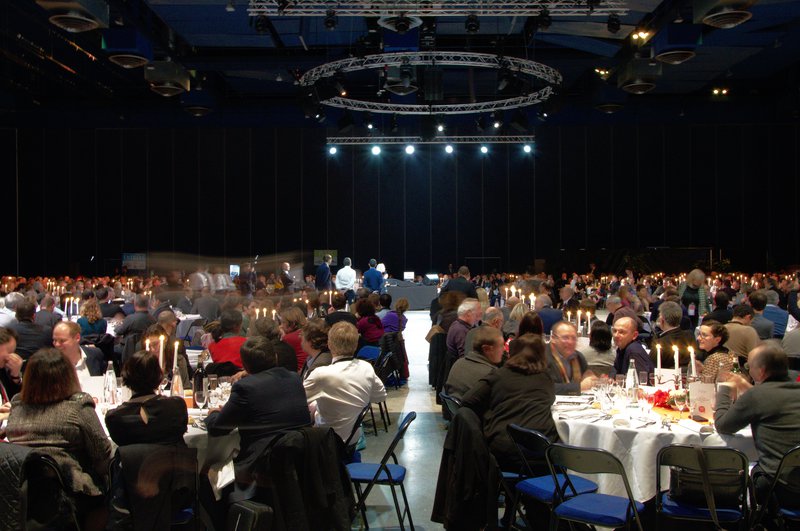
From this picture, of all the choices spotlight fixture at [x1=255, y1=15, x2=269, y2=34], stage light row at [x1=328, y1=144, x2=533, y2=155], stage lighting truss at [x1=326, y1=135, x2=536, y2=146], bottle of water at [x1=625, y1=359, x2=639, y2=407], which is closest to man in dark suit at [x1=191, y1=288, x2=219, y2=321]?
spotlight fixture at [x1=255, y1=15, x2=269, y2=34]

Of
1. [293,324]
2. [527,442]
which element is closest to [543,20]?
[293,324]

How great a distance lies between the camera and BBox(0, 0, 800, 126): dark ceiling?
12906mm

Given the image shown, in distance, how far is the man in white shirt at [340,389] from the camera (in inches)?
184

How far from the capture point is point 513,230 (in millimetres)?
24781

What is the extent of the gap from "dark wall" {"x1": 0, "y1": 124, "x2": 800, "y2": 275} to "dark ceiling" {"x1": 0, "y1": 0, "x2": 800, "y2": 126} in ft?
5.69

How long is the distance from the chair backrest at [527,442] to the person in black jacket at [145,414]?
5.49ft

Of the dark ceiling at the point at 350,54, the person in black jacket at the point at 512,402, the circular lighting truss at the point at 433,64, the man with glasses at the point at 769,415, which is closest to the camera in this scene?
the man with glasses at the point at 769,415

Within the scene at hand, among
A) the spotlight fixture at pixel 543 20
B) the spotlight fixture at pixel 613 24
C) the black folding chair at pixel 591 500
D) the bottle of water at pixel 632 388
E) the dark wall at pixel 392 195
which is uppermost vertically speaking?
the spotlight fixture at pixel 613 24

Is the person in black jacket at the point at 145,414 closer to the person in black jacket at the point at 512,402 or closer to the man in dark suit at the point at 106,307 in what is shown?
the person in black jacket at the point at 512,402

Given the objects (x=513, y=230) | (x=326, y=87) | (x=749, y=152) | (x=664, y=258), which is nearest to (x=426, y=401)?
(x=326, y=87)

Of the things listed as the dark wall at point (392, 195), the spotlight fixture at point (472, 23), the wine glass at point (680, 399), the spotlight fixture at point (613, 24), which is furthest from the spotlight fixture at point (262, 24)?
the dark wall at point (392, 195)

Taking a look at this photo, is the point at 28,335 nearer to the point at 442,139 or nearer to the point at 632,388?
the point at 632,388

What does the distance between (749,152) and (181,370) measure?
23.1 metres

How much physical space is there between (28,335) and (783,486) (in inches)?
220
